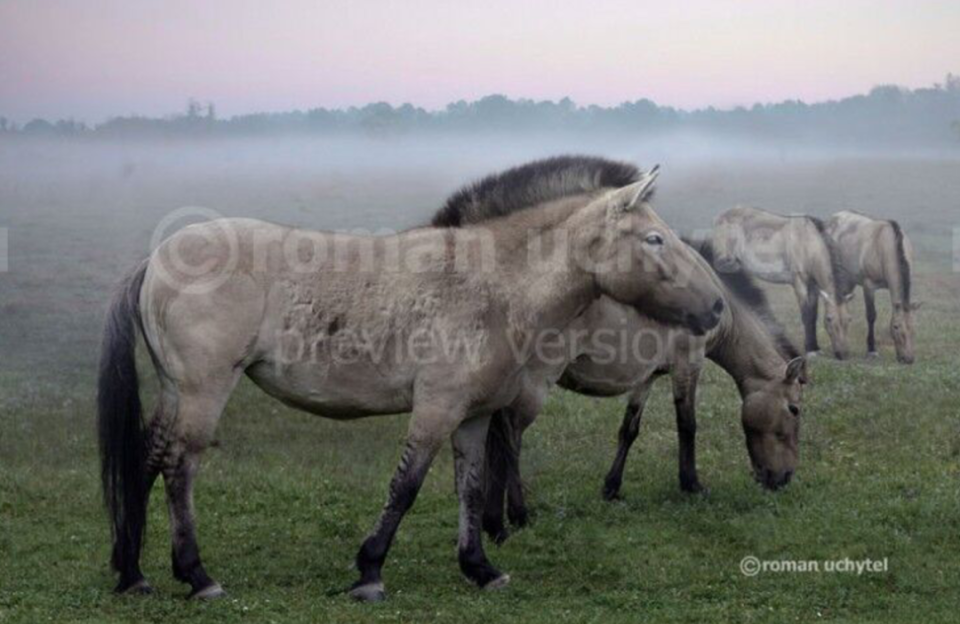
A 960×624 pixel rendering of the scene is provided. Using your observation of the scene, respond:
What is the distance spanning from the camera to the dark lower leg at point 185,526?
880cm

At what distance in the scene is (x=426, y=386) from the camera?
8.94m

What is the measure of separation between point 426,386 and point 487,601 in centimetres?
156

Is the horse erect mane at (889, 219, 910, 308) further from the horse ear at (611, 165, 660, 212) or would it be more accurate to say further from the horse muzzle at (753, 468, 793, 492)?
the horse ear at (611, 165, 660, 212)

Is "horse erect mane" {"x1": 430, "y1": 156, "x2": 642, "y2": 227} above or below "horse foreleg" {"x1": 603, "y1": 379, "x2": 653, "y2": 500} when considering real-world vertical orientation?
above

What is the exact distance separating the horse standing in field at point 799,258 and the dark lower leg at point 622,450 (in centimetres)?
1097

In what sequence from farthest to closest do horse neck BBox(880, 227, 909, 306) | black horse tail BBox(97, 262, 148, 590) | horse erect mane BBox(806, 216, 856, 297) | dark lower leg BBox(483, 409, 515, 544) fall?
horse erect mane BBox(806, 216, 856, 297) → horse neck BBox(880, 227, 909, 306) → dark lower leg BBox(483, 409, 515, 544) → black horse tail BBox(97, 262, 148, 590)

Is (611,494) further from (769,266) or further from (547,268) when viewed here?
(769,266)

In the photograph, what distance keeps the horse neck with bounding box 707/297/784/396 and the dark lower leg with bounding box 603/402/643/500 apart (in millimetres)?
958

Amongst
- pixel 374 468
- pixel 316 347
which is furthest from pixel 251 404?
pixel 316 347

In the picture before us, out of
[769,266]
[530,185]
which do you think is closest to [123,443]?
[530,185]

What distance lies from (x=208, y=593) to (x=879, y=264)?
17.7 m

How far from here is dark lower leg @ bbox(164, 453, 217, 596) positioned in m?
8.80

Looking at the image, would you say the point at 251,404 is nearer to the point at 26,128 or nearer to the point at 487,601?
the point at 487,601

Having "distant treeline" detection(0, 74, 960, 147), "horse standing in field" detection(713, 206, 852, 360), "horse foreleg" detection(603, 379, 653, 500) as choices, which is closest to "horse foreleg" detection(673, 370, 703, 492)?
"horse foreleg" detection(603, 379, 653, 500)
